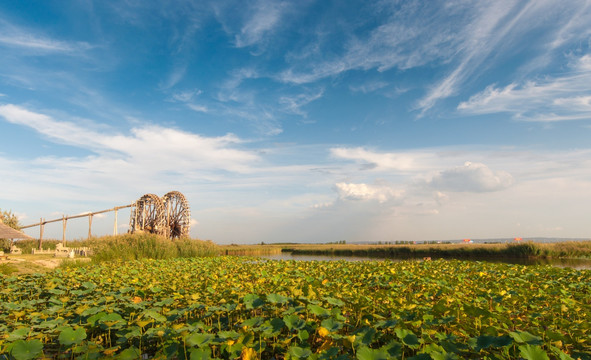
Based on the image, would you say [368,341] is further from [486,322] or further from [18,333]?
[18,333]

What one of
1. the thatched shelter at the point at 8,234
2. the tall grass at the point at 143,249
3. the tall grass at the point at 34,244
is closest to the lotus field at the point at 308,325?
the tall grass at the point at 143,249

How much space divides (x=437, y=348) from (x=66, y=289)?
633cm

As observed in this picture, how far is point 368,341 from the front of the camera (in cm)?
282

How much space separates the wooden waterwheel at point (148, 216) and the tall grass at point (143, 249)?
5308 millimetres

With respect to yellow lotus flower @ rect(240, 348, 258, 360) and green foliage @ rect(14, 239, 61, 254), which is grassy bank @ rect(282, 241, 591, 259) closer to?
green foliage @ rect(14, 239, 61, 254)

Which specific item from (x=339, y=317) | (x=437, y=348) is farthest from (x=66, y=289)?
(x=437, y=348)

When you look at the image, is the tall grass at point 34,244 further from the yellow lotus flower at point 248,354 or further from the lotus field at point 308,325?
the yellow lotus flower at point 248,354

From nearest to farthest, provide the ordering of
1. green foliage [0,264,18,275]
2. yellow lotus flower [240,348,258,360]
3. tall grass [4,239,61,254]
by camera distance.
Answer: yellow lotus flower [240,348,258,360]
green foliage [0,264,18,275]
tall grass [4,239,61,254]

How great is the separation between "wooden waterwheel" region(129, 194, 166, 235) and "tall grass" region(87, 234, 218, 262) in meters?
5.31

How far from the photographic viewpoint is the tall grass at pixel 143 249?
1414 centimetres

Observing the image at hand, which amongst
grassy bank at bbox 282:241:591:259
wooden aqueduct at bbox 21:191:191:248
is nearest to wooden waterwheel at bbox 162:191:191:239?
wooden aqueduct at bbox 21:191:191:248

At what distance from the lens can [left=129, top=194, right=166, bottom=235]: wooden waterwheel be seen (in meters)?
24.4

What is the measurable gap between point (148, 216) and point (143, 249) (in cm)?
1070

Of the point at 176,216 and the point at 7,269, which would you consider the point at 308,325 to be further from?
the point at 176,216
